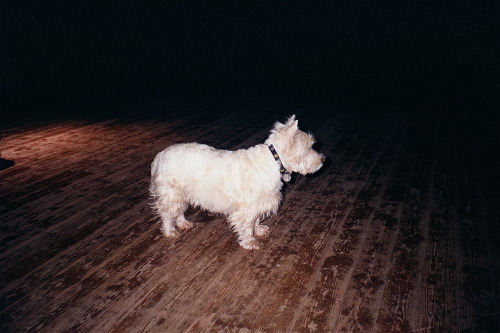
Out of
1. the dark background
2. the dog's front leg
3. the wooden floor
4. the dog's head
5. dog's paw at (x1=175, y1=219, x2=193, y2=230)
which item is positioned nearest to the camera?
the wooden floor

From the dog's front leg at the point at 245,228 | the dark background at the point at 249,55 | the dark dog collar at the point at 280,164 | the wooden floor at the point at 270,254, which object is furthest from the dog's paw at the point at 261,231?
the dark background at the point at 249,55

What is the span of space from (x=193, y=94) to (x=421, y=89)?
11.9 meters

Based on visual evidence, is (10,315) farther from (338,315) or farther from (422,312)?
(422,312)

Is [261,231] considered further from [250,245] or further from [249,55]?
[249,55]

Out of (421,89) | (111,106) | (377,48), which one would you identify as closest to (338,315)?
(111,106)

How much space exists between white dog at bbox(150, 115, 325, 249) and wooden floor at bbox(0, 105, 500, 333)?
521mm

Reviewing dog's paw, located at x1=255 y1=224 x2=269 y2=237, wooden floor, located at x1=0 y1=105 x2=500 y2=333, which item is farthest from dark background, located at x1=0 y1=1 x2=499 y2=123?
dog's paw, located at x1=255 y1=224 x2=269 y2=237

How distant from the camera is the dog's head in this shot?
3748 mm

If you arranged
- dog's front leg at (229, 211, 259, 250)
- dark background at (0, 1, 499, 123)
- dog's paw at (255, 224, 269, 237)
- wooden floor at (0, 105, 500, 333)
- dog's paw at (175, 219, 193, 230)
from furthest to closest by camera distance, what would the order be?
dark background at (0, 1, 499, 123)
dog's paw at (175, 219, 193, 230)
dog's paw at (255, 224, 269, 237)
dog's front leg at (229, 211, 259, 250)
wooden floor at (0, 105, 500, 333)

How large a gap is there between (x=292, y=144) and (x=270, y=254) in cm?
143

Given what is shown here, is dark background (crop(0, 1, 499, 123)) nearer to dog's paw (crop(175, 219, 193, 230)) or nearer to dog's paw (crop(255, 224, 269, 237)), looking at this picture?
dog's paw (crop(175, 219, 193, 230))

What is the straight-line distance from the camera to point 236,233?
14.5ft

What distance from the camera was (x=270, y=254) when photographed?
13.1 ft

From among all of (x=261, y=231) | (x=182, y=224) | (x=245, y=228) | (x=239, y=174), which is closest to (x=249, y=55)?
(x=182, y=224)
